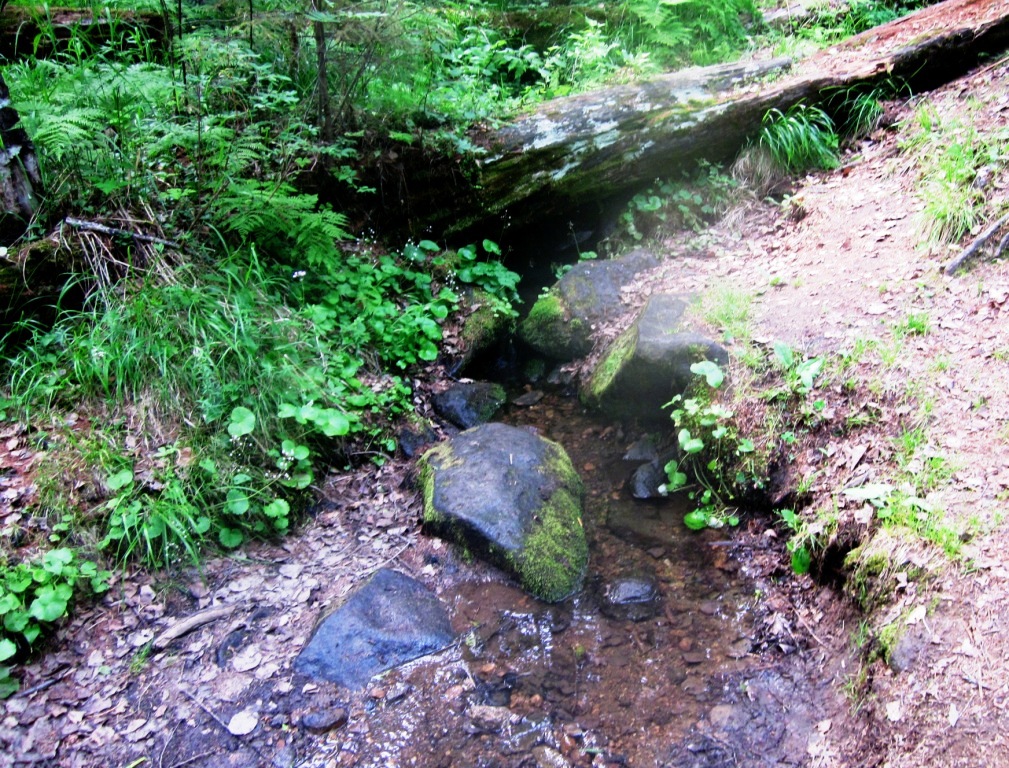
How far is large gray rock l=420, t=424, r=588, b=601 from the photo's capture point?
4148 millimetres

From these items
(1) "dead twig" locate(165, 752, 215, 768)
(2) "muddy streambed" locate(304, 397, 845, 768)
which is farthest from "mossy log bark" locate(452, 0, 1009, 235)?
(1) "dead twig" locate(165, 752, 215, 768)

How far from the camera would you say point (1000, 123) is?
18.6 feet

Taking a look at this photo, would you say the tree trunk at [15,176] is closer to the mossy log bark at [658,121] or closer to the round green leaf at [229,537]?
the round green leaf at [229,537]

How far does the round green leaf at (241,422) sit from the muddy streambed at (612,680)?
142cm

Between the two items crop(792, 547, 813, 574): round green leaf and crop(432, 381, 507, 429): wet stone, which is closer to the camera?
crop(792, 547, 813, 574): round green leaf

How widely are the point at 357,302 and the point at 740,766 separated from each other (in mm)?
4256

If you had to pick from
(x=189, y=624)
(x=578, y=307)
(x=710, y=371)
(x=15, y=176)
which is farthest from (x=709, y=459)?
(x=15, y=176)

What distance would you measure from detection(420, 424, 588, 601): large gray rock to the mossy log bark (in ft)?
8.94

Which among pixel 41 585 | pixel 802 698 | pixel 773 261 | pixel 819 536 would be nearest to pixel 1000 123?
pixel 773 261

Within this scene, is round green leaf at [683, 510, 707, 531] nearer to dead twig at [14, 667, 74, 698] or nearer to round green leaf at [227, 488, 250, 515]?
round green leaf at [227, 488, 250, 515]

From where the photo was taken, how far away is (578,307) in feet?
21.2

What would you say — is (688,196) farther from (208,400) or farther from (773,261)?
(208,400)

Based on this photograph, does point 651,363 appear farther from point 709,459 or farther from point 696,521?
point 696,521

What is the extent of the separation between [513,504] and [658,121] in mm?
4582
